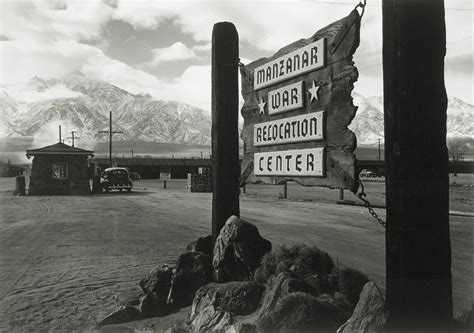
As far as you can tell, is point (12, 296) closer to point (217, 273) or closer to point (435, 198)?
point (217, 273)

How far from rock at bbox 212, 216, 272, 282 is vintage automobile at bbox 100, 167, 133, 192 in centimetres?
2903

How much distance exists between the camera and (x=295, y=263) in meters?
3.80

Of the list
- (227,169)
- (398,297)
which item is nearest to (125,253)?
(227,169)

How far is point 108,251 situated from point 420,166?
7139 millimetres

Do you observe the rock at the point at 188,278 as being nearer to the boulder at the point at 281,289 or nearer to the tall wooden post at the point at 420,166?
the boulder at the point at 281,289

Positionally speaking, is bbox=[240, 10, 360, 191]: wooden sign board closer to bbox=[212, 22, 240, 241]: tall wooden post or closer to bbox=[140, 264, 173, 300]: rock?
bbox=[212, 22, 240, 241]: tall wooden post

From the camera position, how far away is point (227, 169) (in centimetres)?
440

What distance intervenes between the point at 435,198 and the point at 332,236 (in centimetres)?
799

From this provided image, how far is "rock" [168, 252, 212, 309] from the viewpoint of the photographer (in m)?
4.33

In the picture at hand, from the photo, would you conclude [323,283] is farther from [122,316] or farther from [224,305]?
[122,316]

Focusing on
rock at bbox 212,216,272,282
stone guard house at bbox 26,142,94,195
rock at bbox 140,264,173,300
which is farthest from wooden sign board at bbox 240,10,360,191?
stone guard house at bbox 26,142,94,195

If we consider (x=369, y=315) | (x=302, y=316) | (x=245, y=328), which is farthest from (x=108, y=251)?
(x=369, y=315)

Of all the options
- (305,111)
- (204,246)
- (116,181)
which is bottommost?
(204,246)

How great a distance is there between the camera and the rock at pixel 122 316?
4.27m
